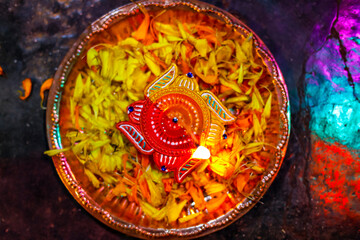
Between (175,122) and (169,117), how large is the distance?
3 centimetres

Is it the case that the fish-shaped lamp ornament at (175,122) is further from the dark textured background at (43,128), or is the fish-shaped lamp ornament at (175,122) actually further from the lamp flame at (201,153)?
the dark textured background at (43,128)

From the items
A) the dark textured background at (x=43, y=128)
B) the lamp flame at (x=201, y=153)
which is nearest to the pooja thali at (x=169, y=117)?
the lamp flame at (x=201, y=153)

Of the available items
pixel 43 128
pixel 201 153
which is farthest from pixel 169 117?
pixel 43 128

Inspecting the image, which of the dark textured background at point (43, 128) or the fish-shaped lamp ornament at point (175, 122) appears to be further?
the dark textured background at point (43, 128)

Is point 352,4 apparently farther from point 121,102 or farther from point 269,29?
point 121,102

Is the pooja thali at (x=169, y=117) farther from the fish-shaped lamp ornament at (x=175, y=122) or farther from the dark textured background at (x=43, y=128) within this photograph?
the dark textured background at (x=43, y=128)

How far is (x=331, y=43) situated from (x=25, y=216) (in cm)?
159

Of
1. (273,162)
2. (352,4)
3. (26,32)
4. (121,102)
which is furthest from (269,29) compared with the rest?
(26,32)

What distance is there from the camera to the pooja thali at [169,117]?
1.12 m

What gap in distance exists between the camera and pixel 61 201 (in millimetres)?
1307

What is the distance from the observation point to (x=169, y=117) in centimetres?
111

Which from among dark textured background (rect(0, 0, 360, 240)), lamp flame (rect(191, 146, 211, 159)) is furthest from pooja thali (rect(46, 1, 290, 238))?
dark textured background (rect(0, 0, 360, 240))

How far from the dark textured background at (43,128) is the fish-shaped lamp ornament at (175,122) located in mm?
441

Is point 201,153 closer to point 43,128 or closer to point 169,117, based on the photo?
point 169,117
